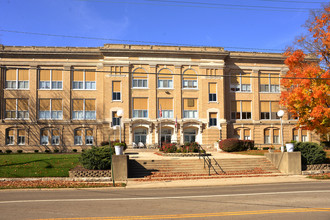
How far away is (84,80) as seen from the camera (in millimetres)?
41531

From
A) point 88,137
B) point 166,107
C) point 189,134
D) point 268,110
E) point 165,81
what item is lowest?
point 88,137

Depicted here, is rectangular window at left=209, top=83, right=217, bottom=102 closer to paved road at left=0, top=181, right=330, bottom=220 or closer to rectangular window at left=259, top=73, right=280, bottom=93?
rectangular window at left=259, top=73, right=280, bottom=93

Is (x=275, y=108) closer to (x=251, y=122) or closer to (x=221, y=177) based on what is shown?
(x=251, y=122)

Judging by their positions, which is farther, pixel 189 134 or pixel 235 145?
pixel 189 134

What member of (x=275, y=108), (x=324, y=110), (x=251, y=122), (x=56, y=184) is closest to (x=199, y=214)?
(x=56, y=184)

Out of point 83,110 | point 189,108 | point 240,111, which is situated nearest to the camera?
point 83,110

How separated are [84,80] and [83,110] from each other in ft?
14.1

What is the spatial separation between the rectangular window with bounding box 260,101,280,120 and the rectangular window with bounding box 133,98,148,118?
58.3 feet

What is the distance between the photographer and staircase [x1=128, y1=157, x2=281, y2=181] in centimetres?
1944

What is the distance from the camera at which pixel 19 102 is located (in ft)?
132

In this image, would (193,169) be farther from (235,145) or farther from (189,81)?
(189,81)

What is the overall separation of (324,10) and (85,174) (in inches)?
1055

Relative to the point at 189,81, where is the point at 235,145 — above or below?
below

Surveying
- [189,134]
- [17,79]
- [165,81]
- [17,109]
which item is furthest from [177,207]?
[17,79]
